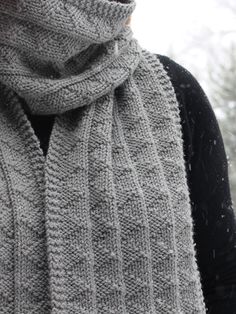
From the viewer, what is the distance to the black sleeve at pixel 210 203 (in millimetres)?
1094

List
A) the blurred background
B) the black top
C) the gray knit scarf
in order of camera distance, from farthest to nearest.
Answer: the blurred background < the black top < the gray knit scarf

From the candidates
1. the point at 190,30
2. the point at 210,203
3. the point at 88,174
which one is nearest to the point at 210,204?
the point at 210,203

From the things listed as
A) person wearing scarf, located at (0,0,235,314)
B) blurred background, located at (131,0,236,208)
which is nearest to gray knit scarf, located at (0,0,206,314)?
person wearing scarf, located at (0,0,235,314)

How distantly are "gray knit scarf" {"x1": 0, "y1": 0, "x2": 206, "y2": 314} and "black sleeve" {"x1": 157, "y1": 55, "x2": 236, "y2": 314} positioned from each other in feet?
0.15

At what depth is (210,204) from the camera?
1093 millimetres

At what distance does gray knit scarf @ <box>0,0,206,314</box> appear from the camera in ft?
3.08

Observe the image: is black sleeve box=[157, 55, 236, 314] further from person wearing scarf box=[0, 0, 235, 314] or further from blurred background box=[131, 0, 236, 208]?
blurred background box=[131, 0, 236, 208]

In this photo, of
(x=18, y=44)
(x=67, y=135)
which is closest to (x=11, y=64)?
(x=18, y=44)

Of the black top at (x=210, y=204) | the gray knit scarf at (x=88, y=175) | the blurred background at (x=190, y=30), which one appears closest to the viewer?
the gray knit scarf at (x=88, y=175)

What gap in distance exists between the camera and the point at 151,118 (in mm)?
1089

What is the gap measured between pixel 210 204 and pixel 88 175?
0.74 ft

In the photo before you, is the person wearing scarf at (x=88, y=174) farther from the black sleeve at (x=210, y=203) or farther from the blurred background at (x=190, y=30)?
the blurred background at (x=190, y=30)

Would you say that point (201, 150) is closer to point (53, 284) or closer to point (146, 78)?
point (146, 78)

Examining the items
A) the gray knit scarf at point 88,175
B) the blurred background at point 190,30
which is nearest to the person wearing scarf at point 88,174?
the gray knit scarf at point 88,175
